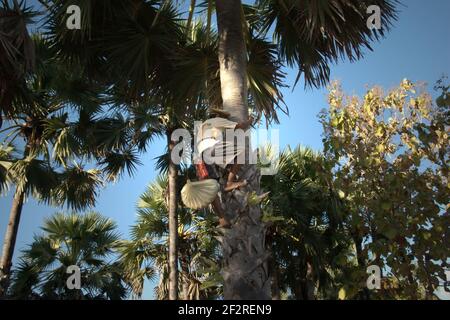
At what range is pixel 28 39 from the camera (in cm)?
435

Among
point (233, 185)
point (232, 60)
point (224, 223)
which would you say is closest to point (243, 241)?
point (224, 223)

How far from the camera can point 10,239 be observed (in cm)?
887

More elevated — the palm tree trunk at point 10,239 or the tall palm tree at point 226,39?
the tall palm tree at point 226,39

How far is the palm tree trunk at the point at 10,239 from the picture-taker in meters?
7.85

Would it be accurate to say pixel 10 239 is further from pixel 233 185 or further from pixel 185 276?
pixel 233 185

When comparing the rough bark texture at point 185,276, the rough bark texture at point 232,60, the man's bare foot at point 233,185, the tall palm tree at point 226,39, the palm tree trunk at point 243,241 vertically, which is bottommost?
the palm tree trunk at point 243,241

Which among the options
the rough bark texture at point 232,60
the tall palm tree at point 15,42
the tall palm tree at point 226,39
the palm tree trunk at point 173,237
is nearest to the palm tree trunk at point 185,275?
the palm tree trunk at point 173,237

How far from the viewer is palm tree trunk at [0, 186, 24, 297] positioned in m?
7.85

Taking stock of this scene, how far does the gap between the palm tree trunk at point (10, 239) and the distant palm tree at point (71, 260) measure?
103 centimetres

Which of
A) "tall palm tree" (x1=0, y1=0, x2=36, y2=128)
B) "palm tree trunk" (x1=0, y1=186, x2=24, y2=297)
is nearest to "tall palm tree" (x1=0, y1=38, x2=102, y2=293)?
"palm tree trunk" (x1=0, y1=186, x2=24, y2=297)

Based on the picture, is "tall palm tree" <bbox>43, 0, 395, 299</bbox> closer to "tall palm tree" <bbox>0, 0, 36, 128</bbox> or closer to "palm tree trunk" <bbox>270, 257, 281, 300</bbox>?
"tall palm tree" <bbox>0, 0, 36, 128</bbox>

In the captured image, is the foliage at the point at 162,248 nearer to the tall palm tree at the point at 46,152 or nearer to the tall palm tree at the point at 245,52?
the tall palm tree at the point at 46,152

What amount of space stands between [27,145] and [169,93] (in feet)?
19.8
